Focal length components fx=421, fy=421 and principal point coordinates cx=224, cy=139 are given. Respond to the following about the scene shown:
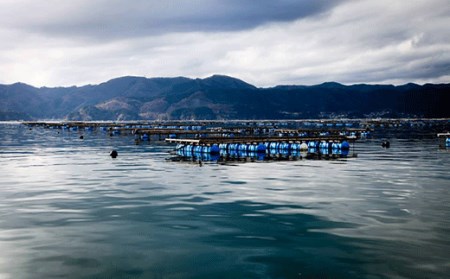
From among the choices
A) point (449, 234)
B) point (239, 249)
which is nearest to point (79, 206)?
point (239, 249)

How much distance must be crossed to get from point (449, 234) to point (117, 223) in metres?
16.7

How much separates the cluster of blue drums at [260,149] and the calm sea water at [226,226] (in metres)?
27.7

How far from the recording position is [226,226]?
2205 centimetres

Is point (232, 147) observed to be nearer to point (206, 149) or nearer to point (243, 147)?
point (243, 147)

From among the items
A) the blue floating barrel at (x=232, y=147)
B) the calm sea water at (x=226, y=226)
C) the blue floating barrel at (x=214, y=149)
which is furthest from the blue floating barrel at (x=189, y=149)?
the calm sea water at (x=226, y=226)

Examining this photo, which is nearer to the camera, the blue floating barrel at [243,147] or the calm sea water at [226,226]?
the calm sea water at [226,226]

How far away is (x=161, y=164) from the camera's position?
Answer: 54.4 meters

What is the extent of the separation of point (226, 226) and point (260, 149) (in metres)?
51.1

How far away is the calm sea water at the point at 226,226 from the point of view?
15.9m

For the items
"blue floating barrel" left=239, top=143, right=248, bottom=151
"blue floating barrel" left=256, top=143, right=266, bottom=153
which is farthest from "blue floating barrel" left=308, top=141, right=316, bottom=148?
"blue floating barrel" left=239, top=143, right=248, bottom=151

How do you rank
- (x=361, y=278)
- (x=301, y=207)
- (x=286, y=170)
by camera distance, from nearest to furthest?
1. (x=361, y=278)
2. (x=301, y=207)
3. (x=286, y=170)

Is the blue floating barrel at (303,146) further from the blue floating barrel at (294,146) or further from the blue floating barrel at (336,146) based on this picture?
the blue floating barrel at (336,146)

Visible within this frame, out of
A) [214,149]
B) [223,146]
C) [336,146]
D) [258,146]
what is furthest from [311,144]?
[214,149]

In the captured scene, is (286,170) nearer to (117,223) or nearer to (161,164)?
(161,164)
